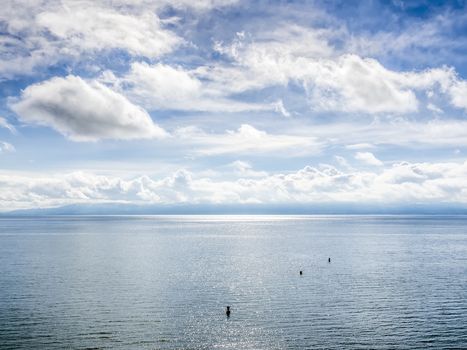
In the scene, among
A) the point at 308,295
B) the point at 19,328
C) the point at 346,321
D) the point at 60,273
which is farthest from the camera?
the point at 60,273

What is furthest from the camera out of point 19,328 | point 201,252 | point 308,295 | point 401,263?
point 201,252

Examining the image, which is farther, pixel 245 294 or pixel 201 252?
pixel 201 252

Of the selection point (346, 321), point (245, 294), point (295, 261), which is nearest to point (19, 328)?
point (245, 294)

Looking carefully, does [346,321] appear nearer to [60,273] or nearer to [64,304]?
[64,304]

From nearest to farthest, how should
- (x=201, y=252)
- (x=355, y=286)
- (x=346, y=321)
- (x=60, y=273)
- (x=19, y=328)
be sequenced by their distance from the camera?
(x=19, y=328)
(x=346, y=321)
(x=355, y=286)
(x=60, y=273)
(x=201, y=252)

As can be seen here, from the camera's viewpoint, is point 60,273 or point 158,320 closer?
point 158,320

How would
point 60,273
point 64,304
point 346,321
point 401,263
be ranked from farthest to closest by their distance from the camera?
point 401,263
point 60,273
point 64,304
point 346,321

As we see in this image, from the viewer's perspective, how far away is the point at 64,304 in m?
75.9

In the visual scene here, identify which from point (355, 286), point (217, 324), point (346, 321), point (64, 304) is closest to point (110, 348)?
point (217, 324)

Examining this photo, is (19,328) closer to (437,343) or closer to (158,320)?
(158,320)

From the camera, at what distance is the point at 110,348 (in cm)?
5534

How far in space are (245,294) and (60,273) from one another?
52298 millimetres

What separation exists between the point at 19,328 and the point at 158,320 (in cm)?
1995

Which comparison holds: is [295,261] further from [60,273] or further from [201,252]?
[60,273]
